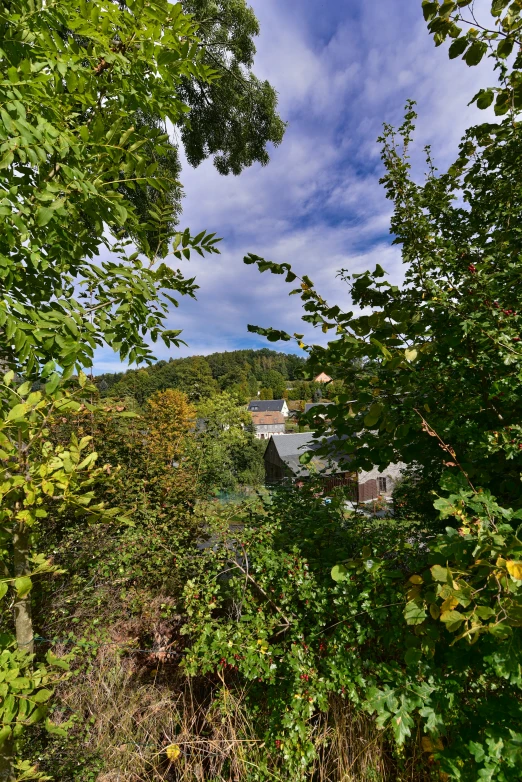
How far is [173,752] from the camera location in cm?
216

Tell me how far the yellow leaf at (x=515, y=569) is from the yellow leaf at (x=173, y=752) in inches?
96.9

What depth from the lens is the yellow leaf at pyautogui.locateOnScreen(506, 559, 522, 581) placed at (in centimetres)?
93

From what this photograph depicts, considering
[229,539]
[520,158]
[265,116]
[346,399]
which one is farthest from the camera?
[265,116]

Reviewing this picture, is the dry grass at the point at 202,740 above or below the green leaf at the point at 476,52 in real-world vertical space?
below

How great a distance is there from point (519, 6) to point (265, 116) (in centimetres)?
478

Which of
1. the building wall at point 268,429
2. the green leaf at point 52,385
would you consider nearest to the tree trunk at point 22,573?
the green leaf at point 52,385

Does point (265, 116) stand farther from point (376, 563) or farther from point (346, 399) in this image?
point (376, 563)

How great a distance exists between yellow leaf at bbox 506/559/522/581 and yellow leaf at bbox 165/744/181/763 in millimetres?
2461

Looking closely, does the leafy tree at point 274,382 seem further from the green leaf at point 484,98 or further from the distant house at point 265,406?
the green leaf at point 484,98

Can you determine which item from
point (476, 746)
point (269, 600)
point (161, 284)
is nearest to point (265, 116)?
point (161, 284)

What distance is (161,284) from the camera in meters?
1.58

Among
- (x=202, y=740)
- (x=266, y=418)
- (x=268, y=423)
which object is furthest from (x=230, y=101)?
(x=268, y=423)

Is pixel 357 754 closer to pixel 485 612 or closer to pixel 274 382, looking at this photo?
pixel 485 612

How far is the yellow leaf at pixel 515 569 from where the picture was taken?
93 centimetres
